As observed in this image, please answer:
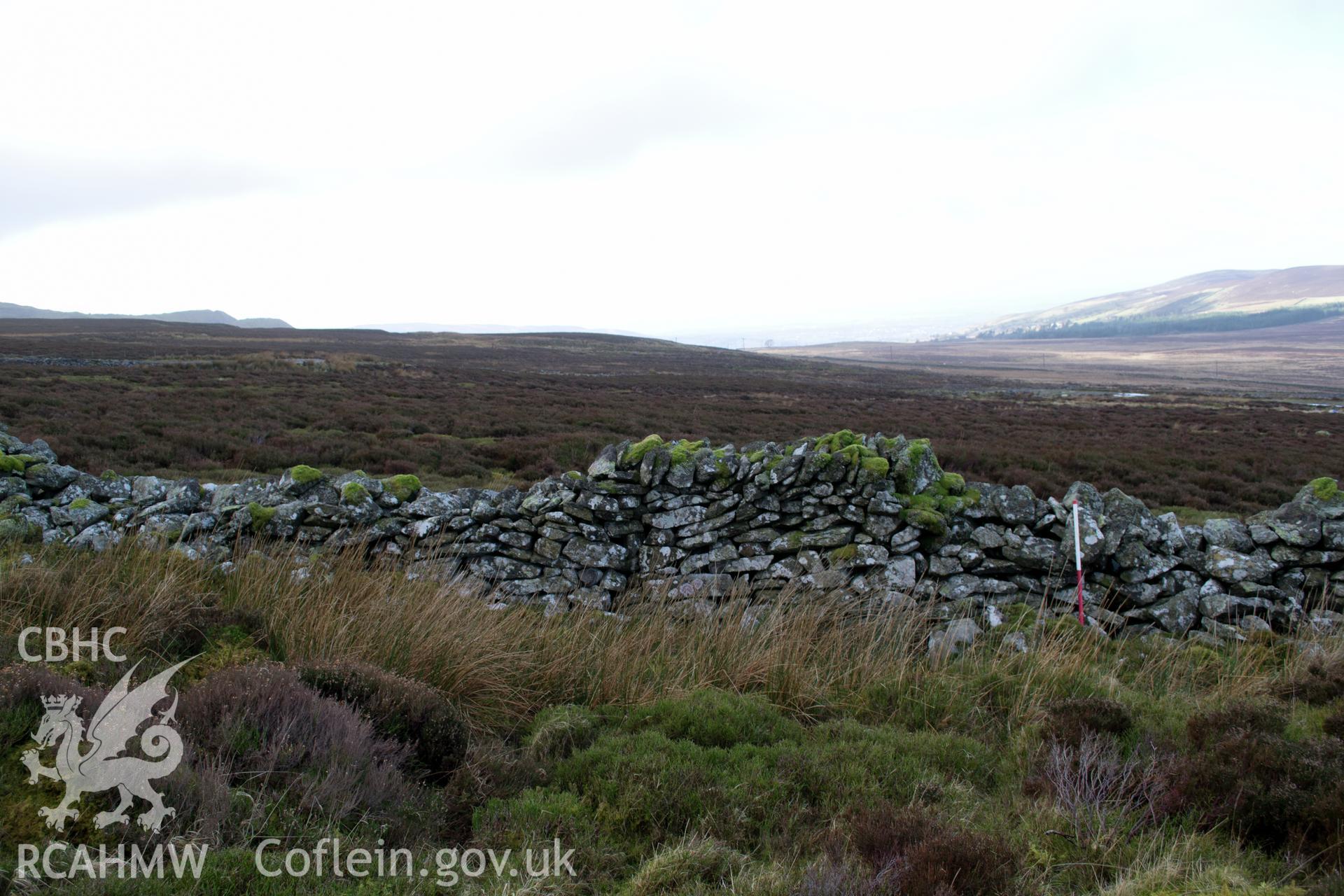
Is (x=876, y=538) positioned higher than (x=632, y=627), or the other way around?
(x=876, y=538)

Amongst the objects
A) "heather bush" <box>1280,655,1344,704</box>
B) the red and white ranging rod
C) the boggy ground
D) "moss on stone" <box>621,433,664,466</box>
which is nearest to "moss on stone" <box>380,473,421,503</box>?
the boggy ground

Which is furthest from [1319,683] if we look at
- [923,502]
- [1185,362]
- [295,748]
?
[1185,362]

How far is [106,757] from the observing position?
2453 millimetres

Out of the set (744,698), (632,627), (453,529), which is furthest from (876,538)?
(453,529)

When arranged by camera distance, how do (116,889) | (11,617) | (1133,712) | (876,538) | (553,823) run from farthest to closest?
(876,538), (1133,712), (11,617), (553,823), (116,889)

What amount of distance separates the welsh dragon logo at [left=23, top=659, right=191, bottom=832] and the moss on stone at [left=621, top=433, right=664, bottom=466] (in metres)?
4.91

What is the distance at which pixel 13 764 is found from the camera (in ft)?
7.98

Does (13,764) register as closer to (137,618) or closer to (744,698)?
(137,618)

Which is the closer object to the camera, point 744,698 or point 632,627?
point 744,698

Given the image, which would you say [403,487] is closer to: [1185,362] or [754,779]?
[754,779]

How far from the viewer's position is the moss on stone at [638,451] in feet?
24.0

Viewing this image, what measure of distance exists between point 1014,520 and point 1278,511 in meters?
2.53

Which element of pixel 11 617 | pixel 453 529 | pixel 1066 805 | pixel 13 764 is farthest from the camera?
pixel 453 529

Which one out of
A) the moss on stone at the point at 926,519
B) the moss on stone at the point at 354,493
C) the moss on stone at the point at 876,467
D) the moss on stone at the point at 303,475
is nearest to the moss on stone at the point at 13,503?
the moss on stone at the point at 303,475
